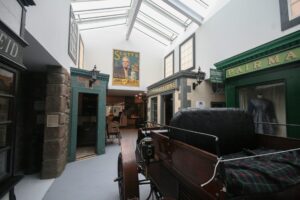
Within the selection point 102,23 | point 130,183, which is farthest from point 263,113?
point 102,23

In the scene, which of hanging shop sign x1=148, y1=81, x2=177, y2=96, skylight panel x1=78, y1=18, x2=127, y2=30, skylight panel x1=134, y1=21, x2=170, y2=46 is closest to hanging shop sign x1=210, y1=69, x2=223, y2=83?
hanging shop sign x1=148, y1=81, x2=177, y2=96

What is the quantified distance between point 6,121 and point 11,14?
907mm

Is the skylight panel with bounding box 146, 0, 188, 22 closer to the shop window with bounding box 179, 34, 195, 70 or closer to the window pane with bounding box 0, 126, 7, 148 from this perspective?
the shop window with bounding box 179, 34, 195, 70

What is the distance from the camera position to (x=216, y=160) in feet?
2.50

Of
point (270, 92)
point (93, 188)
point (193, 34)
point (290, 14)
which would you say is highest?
point (193, 34)

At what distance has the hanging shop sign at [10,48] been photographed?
3.72 ft

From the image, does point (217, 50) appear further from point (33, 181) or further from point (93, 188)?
point (33, 181)

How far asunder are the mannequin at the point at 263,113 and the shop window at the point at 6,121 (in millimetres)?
3597

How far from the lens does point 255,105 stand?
3.24 meters

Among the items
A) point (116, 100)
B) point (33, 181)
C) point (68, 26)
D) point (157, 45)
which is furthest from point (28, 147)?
point (116, 100)

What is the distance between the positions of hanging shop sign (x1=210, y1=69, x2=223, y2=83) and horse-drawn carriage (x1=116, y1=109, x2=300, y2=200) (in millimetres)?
2267

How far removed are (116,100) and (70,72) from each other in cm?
769

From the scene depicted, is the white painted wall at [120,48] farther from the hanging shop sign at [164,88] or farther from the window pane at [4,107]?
the window pane at [4,107]

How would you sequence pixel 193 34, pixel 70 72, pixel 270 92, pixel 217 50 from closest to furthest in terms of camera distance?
pixel 270 92, pixel 70 72, pixel 217 50, pixel 193 34
